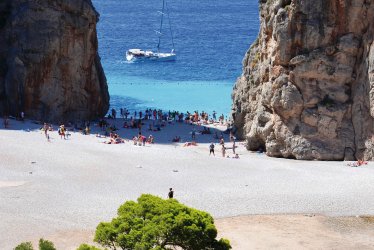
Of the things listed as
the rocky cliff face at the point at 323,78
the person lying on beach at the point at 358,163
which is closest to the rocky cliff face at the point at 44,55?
the rocky cliff face at the point at 323,78

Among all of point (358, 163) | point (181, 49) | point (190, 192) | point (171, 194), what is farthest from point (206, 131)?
point (181, 49)

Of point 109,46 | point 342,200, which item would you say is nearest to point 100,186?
point 342,200

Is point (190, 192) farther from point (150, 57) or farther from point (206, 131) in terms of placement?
point (150, 57)

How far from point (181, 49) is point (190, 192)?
2546 inches

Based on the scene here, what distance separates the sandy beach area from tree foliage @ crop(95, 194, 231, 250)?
4.98m

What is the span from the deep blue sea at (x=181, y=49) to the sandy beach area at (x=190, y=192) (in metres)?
26.4

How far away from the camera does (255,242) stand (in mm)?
25406

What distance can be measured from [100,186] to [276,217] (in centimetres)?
779

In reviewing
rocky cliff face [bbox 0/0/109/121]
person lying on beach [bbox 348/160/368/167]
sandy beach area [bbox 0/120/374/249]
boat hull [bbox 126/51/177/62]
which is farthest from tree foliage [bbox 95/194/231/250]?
boat hull [bbox 126/51/177/62]

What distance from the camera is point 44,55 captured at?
46625 mm

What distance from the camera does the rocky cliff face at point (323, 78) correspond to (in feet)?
122

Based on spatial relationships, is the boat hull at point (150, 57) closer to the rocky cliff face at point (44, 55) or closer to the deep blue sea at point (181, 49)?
the deep blue sea at point (181, 49)

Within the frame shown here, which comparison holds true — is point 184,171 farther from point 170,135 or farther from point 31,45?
point 31,45

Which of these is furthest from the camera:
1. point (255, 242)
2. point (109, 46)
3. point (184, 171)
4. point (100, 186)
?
point (109, 46)
